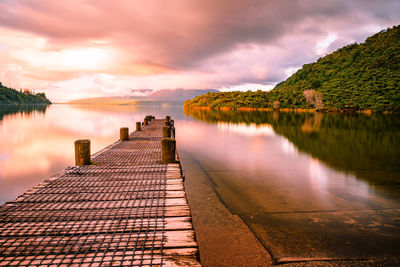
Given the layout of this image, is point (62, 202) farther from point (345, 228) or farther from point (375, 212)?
point (375, 212)

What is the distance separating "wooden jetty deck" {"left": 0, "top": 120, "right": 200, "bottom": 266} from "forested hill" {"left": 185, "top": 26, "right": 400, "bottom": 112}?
287 ft

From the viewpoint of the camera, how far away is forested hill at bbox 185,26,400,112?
76375mm

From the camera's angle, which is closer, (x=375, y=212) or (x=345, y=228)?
(x=345, y=228)

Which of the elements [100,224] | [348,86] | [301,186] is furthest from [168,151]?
[348,86]

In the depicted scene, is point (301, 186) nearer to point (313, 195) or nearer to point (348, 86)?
point (313, 195)

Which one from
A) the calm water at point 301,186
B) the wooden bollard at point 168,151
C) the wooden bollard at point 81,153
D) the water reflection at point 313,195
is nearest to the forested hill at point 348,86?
the calm water at point 301,186

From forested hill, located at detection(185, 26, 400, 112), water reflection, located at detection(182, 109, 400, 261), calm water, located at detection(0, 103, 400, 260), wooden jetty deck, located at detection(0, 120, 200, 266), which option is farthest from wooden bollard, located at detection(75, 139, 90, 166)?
forested hill, located at detection(185, 26, 400, 112)

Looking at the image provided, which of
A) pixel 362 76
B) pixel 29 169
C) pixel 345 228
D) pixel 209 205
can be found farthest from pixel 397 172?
pixel 362 76

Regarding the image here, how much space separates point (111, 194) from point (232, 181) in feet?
23.9

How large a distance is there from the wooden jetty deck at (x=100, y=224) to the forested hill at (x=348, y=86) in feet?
287

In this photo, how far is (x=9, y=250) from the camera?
3152 mm

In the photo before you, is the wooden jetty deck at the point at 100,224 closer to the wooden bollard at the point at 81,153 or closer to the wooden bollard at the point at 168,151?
the wooden bollard at the point at 81,153

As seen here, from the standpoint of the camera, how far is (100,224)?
12.7 ft

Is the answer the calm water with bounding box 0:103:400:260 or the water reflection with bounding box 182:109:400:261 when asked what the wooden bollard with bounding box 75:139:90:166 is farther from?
the water reflection with bounding box 182:109:400:261
